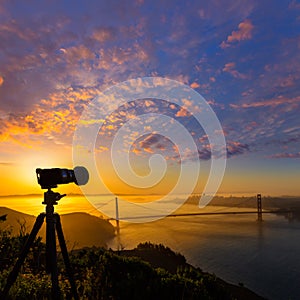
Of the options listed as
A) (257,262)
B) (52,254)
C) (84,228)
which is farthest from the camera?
(84,228)

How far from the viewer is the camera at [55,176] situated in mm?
2766

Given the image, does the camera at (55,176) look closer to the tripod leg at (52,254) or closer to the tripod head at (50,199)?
the tripod head at (50,199)

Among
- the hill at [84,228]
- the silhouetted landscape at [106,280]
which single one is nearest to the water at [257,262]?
the silhouetted landscape at [106,280]

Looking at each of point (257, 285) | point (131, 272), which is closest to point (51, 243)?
point (131, 272)

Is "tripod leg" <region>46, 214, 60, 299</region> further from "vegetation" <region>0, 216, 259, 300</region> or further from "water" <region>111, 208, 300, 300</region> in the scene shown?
"water" <region>111, 208, 300, 300</region>

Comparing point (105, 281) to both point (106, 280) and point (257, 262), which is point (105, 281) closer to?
point (106, 280)

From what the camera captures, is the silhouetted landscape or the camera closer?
the camera

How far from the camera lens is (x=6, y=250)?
5633 millimetres

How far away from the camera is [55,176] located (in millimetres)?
2775

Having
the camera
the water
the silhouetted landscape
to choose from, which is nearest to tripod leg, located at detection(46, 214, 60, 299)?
the camera

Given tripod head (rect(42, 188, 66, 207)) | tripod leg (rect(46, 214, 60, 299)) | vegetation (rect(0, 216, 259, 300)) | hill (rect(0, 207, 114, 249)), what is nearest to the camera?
tripod leg (rect(46, 214, 60, 299))

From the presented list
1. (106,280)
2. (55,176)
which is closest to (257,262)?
(106,280)

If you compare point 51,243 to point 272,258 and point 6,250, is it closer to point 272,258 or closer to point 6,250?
point 6,250

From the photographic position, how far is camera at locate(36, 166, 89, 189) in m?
2.77
